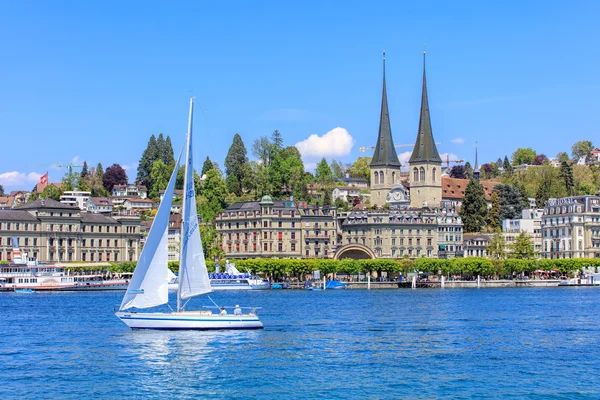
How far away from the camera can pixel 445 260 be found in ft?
443

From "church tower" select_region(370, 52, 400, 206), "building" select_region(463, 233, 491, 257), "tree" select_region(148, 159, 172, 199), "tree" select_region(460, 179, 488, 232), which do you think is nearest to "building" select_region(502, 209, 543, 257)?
"tree" select_region(460, 179, 488, 232)

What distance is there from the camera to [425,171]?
562ft

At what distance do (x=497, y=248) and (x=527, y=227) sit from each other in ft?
79.1

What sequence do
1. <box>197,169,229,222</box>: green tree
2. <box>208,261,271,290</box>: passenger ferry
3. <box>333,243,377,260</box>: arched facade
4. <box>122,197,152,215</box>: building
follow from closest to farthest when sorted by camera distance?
<box>208,261,271,290</box>: passenger ferry → <box>333,243,377,260</box>: arched facade → <box>197,169,229,222</box>: green tree → <box>122,197,152,215</box>: building

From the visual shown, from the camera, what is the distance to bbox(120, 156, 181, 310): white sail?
167 ft

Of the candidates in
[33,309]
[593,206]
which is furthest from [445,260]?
[33,309]

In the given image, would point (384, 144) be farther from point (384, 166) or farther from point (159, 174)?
point (159, 174)

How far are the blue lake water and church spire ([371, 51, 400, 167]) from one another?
335 feet

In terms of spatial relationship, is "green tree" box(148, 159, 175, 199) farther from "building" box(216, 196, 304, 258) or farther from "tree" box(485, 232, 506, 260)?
"tree" box(485, 232, 506, 260)

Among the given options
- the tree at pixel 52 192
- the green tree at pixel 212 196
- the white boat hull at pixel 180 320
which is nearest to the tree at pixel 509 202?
the green tree at pixel 212 196

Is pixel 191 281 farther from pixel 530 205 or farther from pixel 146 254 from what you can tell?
pixel 530 205

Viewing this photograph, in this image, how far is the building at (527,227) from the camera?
6401 inches

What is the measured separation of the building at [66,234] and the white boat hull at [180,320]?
287 ft

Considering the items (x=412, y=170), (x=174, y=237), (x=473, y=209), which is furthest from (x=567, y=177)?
(x=174, y=237)
